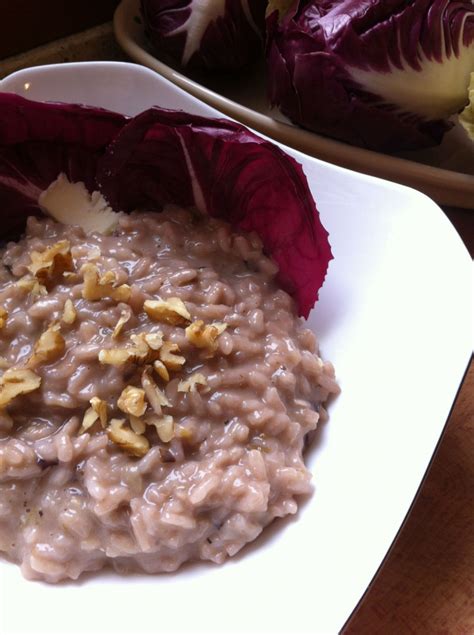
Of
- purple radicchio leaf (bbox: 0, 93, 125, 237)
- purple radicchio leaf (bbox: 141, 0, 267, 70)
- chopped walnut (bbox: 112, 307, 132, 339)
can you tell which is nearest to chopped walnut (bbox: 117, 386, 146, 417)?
chopped walnut (bbox: 112, 307, 132, 339)

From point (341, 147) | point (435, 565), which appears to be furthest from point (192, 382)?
point (341, 147)

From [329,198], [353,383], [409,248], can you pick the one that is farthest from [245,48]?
[353,383]

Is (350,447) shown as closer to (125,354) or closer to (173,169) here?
(125,354)

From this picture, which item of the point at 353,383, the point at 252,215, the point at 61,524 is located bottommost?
the point at 61,524

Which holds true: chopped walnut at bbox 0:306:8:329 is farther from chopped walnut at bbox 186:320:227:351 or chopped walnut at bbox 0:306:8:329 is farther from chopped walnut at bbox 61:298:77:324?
chopped walnut at bbox 186:320:227:351

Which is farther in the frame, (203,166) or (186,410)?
(203,166)

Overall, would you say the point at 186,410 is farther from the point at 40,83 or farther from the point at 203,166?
the point at 40,83
